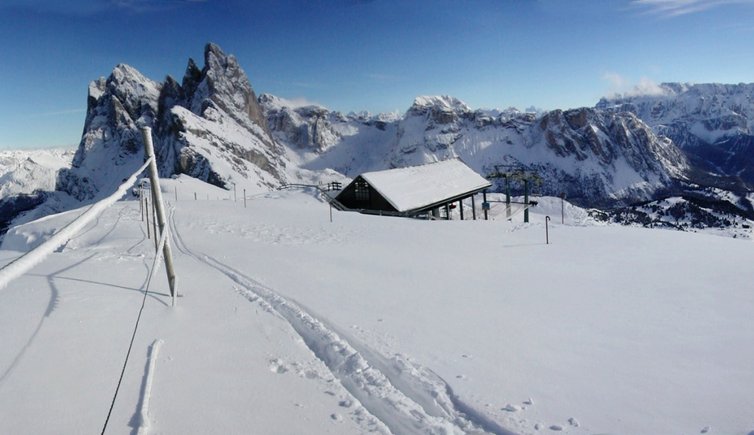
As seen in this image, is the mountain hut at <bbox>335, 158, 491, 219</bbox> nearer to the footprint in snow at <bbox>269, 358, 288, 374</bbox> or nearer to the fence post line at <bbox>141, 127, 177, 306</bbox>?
the fence post line at <bbox>141, 127, 177, 306</bbox>

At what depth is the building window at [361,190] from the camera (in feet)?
125

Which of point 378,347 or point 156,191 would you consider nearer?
point 378,347

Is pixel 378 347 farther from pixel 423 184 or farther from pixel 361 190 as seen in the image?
pixel 423 184

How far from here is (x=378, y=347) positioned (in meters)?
6.19

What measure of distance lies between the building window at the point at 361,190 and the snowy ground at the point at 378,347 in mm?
25575

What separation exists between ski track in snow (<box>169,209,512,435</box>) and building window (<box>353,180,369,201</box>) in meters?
31.1

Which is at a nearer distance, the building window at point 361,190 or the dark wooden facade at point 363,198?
the dark wooden facade at point 363,198

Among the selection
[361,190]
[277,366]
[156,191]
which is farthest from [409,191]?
[277,366]

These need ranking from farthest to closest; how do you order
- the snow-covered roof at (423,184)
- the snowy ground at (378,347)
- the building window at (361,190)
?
1. the building window at (361,190)
2. the snow-covered roof at (423,184)
3. the snowy ground at (378,347)

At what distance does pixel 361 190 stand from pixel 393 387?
3399 cm

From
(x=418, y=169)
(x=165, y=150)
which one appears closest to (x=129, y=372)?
(x=418, y=169)

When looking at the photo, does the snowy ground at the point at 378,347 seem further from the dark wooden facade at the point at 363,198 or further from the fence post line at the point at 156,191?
the dark wooden facade at the point at 363,198

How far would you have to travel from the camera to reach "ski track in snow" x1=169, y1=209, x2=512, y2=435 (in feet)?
14.2

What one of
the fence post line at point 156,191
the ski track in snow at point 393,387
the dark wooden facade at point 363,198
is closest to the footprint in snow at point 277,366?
the ski track in snow at point 393,387
